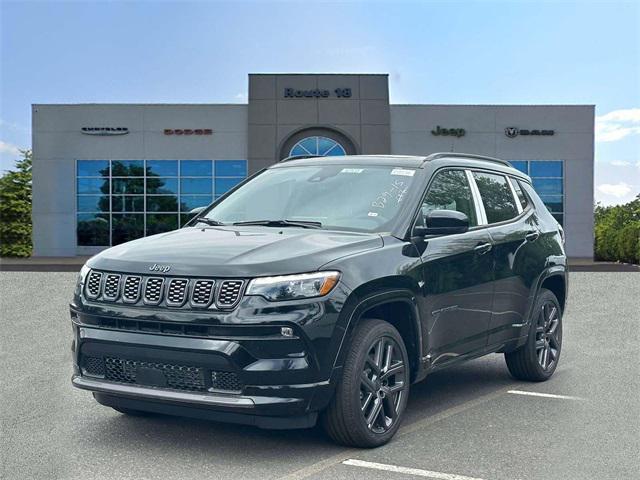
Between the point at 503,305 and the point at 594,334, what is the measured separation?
4.64m

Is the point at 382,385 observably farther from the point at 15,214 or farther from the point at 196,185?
the point at 15,214

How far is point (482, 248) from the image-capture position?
6238 millimetres

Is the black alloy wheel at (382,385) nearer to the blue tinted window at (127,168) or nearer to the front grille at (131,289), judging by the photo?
the front grille at (131,289)

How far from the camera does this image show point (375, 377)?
4977mm

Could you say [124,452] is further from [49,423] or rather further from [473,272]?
[473,272]

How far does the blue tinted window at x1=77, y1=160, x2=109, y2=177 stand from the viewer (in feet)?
121

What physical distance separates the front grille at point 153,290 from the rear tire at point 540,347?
3.84 m

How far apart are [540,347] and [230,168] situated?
30.4 metres

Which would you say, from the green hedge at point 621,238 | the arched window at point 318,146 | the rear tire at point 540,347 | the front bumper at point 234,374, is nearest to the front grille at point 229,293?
the front bumper at point 234,374

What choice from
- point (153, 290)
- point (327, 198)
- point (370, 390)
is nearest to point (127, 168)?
point (327, 198)

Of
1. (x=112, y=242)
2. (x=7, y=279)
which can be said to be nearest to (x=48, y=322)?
(x=7, y=279)

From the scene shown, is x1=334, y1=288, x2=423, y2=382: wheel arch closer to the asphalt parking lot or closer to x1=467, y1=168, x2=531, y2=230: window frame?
the asphalt parking lot

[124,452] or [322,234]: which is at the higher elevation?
[322,234]

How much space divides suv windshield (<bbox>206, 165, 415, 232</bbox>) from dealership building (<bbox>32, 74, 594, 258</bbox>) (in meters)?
30.3
